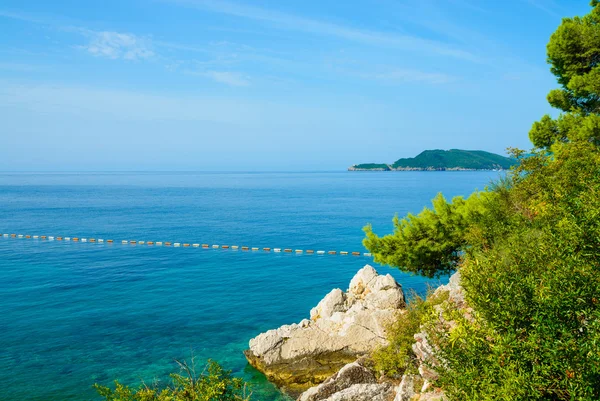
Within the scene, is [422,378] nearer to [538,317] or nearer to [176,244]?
[538,317]

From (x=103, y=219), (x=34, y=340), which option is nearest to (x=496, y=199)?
(x=34, y=340)

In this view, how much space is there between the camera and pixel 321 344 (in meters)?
21.9

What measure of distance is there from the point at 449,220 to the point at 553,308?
1718cm

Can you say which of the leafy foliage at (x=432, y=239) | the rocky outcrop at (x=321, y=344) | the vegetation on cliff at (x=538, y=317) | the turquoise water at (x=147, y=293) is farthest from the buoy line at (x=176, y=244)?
the vegetation on cliff at (x=538, y=317)

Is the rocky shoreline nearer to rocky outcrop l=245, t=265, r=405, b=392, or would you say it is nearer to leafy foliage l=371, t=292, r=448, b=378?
rocky outcrop l=245, t=265, r=405, b=392

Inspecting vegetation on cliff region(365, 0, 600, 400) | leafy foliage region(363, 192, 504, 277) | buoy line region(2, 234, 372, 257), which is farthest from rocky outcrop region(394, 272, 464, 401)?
buoy line region(2, 234, 372, 257)

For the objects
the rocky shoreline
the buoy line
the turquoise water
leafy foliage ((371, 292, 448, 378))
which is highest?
leafy foliage ((371, 292, 448, 378))

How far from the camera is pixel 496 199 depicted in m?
22.9

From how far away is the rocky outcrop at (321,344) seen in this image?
21.2 metres

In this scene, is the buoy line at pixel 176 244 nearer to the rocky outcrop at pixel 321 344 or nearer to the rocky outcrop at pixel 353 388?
the rocky outcrop at pixel 321 344

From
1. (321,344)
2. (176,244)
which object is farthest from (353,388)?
(176,244)

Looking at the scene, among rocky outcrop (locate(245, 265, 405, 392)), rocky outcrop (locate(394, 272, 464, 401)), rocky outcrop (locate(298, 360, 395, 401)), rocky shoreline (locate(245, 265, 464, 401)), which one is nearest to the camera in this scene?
rocky outcrop (locate(394, 272, 464, 401))

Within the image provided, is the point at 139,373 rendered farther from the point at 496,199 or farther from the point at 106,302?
the point at 496,199

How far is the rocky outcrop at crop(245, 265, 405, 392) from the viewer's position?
69.5ft
